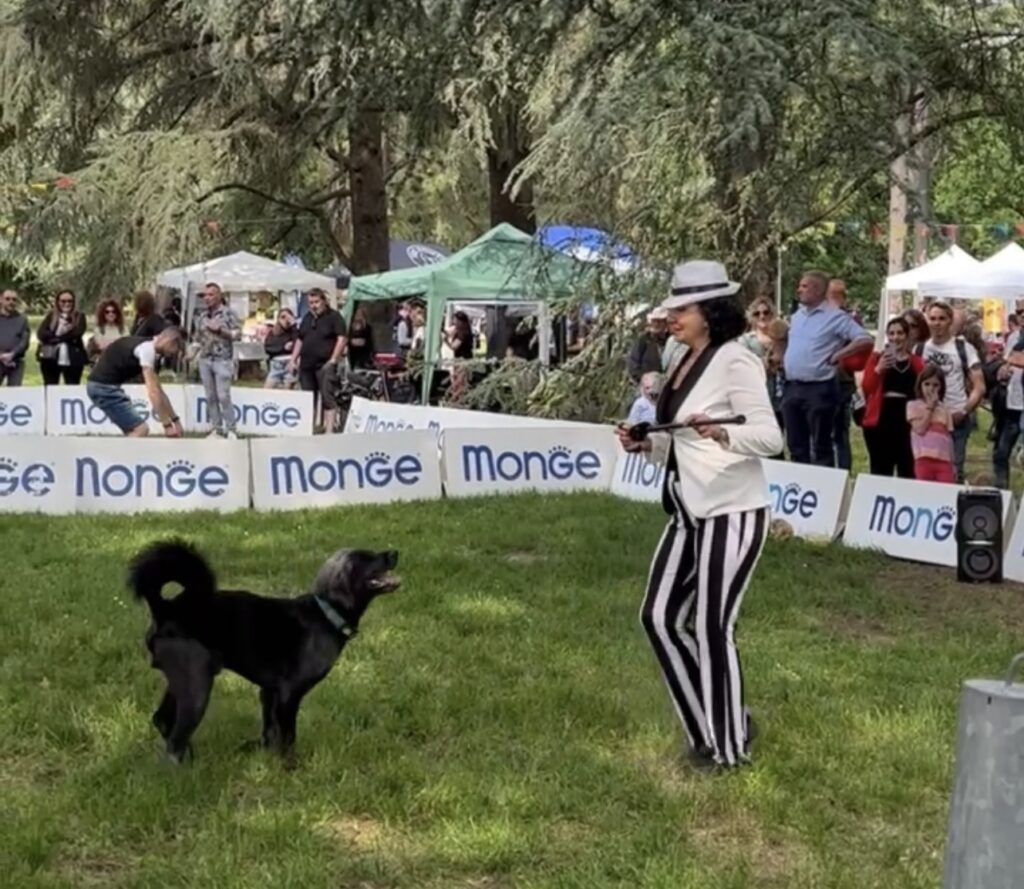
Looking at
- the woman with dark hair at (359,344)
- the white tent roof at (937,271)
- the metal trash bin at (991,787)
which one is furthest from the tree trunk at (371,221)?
the metal trash bin at (991,787)

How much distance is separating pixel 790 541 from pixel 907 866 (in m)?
5.71

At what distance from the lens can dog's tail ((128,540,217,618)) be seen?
4.77m

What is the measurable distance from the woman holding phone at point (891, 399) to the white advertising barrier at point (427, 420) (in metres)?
2.60

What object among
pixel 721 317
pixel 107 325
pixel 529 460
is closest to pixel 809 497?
pixel 529 460

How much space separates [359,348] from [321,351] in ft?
13.6

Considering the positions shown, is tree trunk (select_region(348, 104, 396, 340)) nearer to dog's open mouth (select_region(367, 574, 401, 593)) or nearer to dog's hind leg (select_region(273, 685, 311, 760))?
dog's hind leg (select_region(273, 685, 311, 760))

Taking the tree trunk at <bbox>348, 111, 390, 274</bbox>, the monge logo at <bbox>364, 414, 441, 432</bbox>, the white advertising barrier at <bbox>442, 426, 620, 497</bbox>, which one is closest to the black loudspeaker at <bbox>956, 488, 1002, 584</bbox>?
the white advertising barrier at <bbox>442, 426, 620, 497</bbox>

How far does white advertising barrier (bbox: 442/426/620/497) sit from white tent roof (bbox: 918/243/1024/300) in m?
10.5

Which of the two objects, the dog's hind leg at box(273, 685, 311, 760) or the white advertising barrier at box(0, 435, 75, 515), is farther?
the white advertising barrier at box(0, 435, 75, 515)

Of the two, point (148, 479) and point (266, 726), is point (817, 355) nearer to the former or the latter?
point (148, 479)

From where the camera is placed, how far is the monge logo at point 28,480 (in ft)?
36.7

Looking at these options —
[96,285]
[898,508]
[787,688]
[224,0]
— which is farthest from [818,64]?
[96,285]

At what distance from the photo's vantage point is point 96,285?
19.6m

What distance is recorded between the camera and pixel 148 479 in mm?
11320
